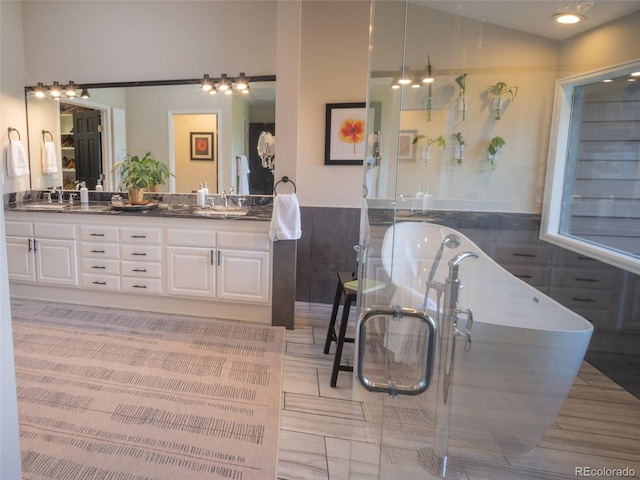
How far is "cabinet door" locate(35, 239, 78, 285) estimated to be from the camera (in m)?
3.42

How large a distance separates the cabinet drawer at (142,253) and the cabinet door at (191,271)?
111 mm

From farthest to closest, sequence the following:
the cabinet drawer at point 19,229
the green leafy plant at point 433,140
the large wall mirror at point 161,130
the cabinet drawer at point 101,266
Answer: the large wall mirror at point 161,130
the cabinet drawer at point 19,229
the cabinet drawer at point 101,266
the green leafy plant at point 433,140

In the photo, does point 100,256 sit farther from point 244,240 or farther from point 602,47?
point 602,47

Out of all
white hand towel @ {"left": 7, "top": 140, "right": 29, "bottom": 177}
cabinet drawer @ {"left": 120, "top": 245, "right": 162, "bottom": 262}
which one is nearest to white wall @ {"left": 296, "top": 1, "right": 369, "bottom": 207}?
cabinet drawer @ {"left": 120, "top": 245, "right": 162, "bottom": 262}

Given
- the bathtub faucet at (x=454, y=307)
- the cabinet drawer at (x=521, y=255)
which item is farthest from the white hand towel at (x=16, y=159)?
the cabinet drawer at (x=521, y=255)

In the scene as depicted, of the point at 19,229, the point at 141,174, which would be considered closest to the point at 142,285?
the point at 141,174

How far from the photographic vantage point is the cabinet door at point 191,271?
3191mm

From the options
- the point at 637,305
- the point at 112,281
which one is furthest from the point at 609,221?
the point at 112,281

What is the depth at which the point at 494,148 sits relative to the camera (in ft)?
7.60

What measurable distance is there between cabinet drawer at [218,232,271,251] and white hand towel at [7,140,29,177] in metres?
2.42

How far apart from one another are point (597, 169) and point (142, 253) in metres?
3.28

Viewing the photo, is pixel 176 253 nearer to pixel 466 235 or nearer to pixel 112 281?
pixel 112 281

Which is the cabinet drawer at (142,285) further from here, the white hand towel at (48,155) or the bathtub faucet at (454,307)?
the bathtub faucet at (454,307)

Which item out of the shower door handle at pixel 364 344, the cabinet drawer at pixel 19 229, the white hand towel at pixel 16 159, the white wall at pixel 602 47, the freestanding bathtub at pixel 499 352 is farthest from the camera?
the white hand towel at pixel 16 159
